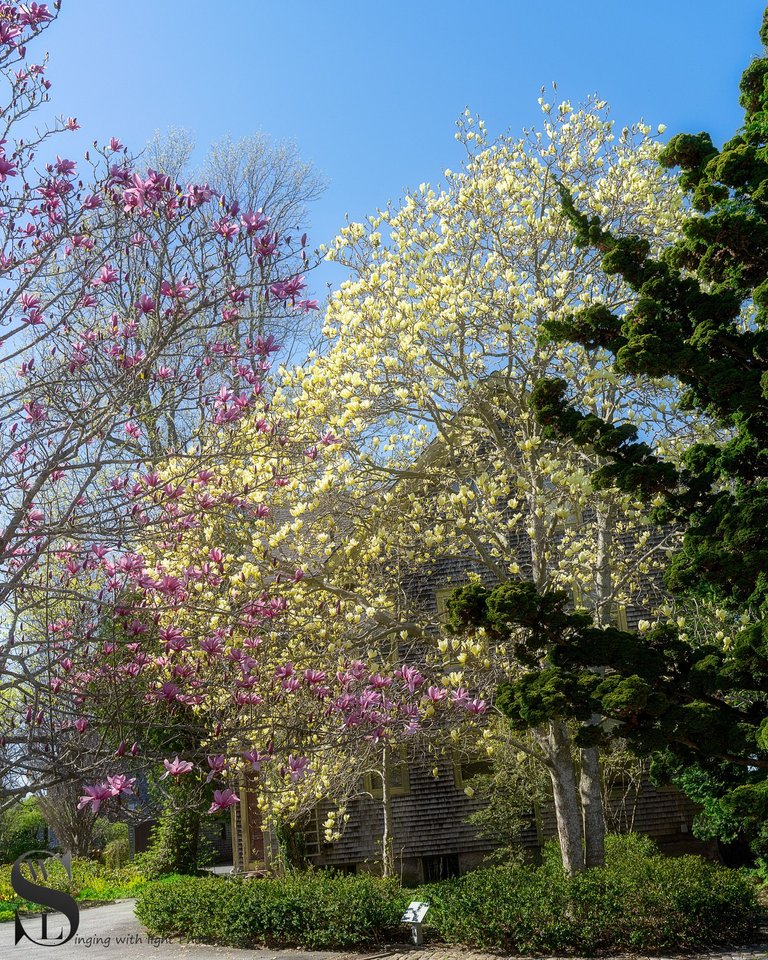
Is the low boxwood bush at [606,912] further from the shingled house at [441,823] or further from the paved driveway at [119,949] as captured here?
the shingled house at [441,823]

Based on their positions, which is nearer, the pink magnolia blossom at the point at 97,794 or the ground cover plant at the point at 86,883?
the pink magnolia blossom at the point at 97,794

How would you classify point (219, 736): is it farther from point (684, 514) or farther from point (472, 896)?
point (472, 896)

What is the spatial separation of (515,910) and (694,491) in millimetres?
6141

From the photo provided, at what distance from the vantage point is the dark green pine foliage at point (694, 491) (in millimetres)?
6473

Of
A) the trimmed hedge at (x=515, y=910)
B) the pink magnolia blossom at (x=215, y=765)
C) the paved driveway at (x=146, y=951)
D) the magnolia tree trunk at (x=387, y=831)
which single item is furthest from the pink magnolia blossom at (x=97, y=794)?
the magnolia tree trunk at (x=387, y=831)

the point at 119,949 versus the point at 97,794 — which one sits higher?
the point at 97,794

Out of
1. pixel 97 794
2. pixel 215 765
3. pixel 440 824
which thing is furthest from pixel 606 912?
pixel 97 794

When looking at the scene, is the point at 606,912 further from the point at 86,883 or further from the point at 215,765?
the point at 86,883

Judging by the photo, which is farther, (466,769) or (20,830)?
(20,830)

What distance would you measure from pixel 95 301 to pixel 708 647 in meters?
5.52

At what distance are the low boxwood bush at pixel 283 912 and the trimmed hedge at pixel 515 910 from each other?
16 mm

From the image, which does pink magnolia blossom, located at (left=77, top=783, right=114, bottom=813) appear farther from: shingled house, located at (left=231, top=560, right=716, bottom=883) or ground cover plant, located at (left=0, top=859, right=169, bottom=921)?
ground cover plant, located at (left=0, top=859, right=169, bottom=921)

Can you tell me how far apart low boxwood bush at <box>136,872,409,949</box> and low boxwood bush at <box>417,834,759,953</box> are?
1005mm

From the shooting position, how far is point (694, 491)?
7.28 m
